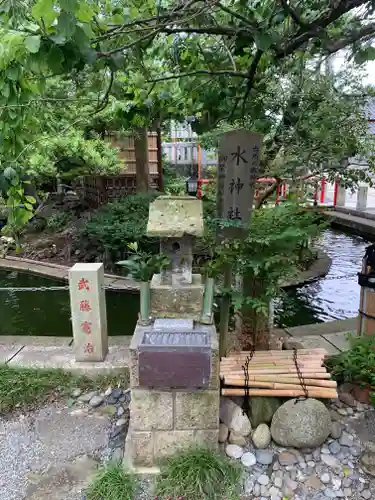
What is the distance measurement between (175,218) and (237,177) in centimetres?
80

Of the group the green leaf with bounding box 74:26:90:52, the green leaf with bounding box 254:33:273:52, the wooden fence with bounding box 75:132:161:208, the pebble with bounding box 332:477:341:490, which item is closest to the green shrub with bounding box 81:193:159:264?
the wooden fence with bounding box 75:132:161:208

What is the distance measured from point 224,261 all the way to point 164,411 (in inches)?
50.0

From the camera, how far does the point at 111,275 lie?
896 cm

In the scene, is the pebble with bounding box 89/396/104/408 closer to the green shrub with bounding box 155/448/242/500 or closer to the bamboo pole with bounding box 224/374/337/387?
the green shrub with bounding box 155/448/242/500

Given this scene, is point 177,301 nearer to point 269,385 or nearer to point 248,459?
point 269,385

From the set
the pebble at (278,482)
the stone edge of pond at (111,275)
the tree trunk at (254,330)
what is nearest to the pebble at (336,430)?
the pebble at (278,482)

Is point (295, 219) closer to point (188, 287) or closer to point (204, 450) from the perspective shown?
point (188, 287)

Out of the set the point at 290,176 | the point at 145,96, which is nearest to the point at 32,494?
the point at 145,96

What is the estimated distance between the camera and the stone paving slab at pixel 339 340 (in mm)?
4319

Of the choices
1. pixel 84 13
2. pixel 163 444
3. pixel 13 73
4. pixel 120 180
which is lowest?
pixel 163 444

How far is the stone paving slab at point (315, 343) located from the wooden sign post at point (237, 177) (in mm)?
1400

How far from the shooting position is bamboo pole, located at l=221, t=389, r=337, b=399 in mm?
3082

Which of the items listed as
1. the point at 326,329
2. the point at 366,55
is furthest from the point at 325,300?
the point at 366,55

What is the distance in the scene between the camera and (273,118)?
5027 mm
